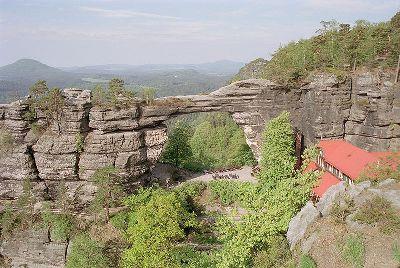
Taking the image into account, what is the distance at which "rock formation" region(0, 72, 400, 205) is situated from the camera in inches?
1081

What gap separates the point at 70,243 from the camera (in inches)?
1051

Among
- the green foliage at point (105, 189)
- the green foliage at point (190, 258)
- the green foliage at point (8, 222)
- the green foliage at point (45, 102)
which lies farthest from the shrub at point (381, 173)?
the green foliage at point (8, 222)

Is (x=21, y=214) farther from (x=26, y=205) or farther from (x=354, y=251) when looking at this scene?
(x=354, y=251)

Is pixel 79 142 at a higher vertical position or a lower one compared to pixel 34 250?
higher

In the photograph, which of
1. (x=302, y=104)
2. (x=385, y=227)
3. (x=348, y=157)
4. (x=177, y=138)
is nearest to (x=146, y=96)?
(x=177, y=138)

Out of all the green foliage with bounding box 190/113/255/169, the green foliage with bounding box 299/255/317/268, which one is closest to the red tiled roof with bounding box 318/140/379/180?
the green foliage with bounding box 299/255/317/268

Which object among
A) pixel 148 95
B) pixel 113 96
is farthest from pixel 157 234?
pixel 148 95

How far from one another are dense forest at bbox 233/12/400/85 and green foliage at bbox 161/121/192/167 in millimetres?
10515

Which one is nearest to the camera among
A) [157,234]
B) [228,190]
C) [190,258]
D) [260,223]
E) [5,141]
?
[260,223]

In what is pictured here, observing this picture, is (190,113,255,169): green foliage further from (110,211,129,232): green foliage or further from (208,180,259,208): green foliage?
(110,211,129,232): green foliage

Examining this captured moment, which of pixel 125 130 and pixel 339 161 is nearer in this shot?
pixel 339 161

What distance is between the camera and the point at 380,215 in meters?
14.2

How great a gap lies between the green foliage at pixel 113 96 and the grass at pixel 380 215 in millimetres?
19355

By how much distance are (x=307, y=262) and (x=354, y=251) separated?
5.68ft
